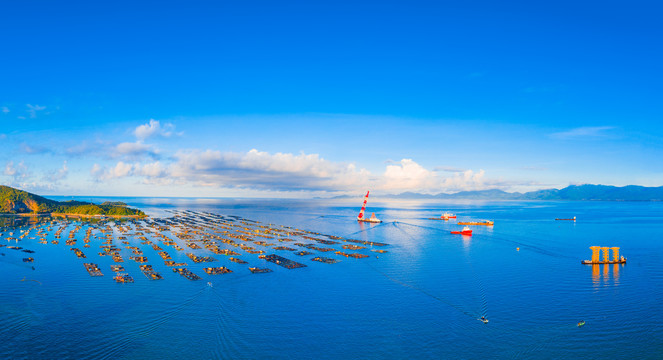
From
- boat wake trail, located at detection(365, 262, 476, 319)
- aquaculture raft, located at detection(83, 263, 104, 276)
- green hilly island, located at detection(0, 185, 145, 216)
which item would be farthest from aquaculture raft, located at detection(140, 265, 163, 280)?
green hilly island, located at detection(0, 185, 145, 216)

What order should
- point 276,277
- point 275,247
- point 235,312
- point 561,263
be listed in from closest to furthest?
point 235,312, point 276,277, point 561,263, point 275,247

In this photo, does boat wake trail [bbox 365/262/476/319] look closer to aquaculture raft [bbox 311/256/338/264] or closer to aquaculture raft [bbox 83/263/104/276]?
aquaculture raft [bbox 311/256/338/264]

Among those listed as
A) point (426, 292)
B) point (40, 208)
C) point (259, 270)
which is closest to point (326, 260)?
point (259, 270)

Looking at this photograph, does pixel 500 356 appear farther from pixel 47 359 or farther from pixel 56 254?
pixel 56 254

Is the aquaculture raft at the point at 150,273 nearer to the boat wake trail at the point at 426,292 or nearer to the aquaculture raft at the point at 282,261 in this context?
the aquaculture raft at the point at 282,261

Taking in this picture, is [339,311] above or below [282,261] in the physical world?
below

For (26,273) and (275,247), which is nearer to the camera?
(26,273)

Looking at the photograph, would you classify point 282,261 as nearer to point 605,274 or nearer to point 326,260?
point 326,260

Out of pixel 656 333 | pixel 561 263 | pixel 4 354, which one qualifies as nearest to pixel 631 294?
pixel 656 333

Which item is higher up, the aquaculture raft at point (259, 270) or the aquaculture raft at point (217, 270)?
the aquaculture raft at point (217, 270)

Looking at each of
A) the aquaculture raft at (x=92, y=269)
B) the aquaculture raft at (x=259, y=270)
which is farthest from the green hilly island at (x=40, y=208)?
the aquaculture raft at (x=259, y=270)

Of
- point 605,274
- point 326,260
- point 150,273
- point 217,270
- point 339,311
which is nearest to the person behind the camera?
point 339,311
